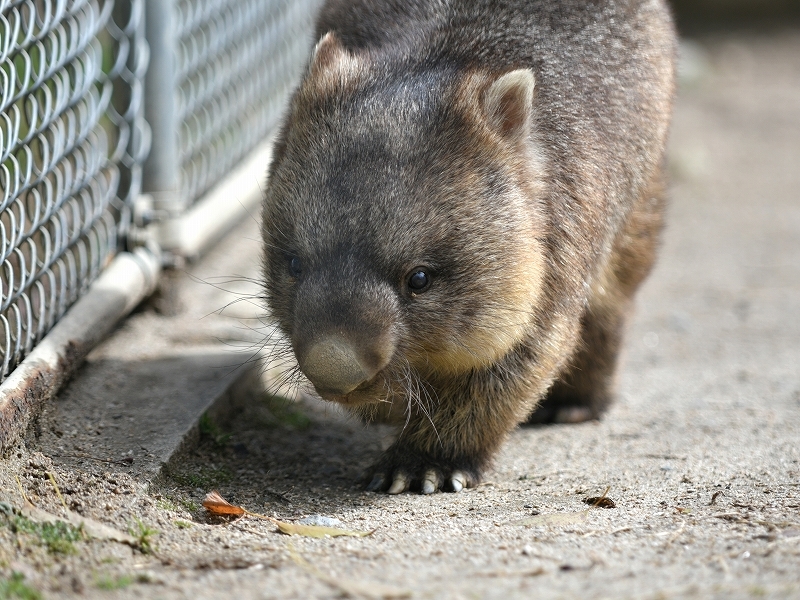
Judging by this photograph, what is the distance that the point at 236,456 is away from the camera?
3627 millimetres

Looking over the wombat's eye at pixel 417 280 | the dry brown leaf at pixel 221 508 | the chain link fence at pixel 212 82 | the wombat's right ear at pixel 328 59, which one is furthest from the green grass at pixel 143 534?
the chain link fence at pixel 212 82

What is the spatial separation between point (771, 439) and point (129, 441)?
231cm

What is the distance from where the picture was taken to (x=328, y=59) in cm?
343

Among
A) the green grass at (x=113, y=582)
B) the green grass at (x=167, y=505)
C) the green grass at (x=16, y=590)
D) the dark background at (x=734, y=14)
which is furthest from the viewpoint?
the dark background at (x=734, y=14)

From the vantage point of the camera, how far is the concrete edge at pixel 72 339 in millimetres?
3070

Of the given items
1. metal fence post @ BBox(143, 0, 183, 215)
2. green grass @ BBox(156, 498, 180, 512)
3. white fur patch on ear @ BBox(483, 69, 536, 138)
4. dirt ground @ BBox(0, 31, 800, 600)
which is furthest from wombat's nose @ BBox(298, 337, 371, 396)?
metal fence post @ BBox(143, 0, 183, 215)


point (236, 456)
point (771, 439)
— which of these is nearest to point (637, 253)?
point (771, 439)

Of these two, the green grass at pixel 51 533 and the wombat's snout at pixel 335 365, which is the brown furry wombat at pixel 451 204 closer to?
the wombat's snout at pixel 335 365

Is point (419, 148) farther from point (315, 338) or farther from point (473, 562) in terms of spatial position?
point (473, 562)

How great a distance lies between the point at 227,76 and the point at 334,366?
335 centimetres

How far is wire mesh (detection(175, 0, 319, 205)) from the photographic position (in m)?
5.22

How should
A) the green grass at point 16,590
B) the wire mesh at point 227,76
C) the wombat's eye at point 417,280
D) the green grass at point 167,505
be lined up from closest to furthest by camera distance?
the green grass at point 16,590 < the green grass at point 167,505 < the wombat's eye at point 417,280 < the wire mesh at point 227,76

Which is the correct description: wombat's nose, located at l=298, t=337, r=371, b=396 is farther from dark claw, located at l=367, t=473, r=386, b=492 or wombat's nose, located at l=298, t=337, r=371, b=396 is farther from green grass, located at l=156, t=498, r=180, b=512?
dark claw, located at l=367, t=473, r=386, b=492

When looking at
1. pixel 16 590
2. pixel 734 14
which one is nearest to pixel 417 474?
pixel 16 590
